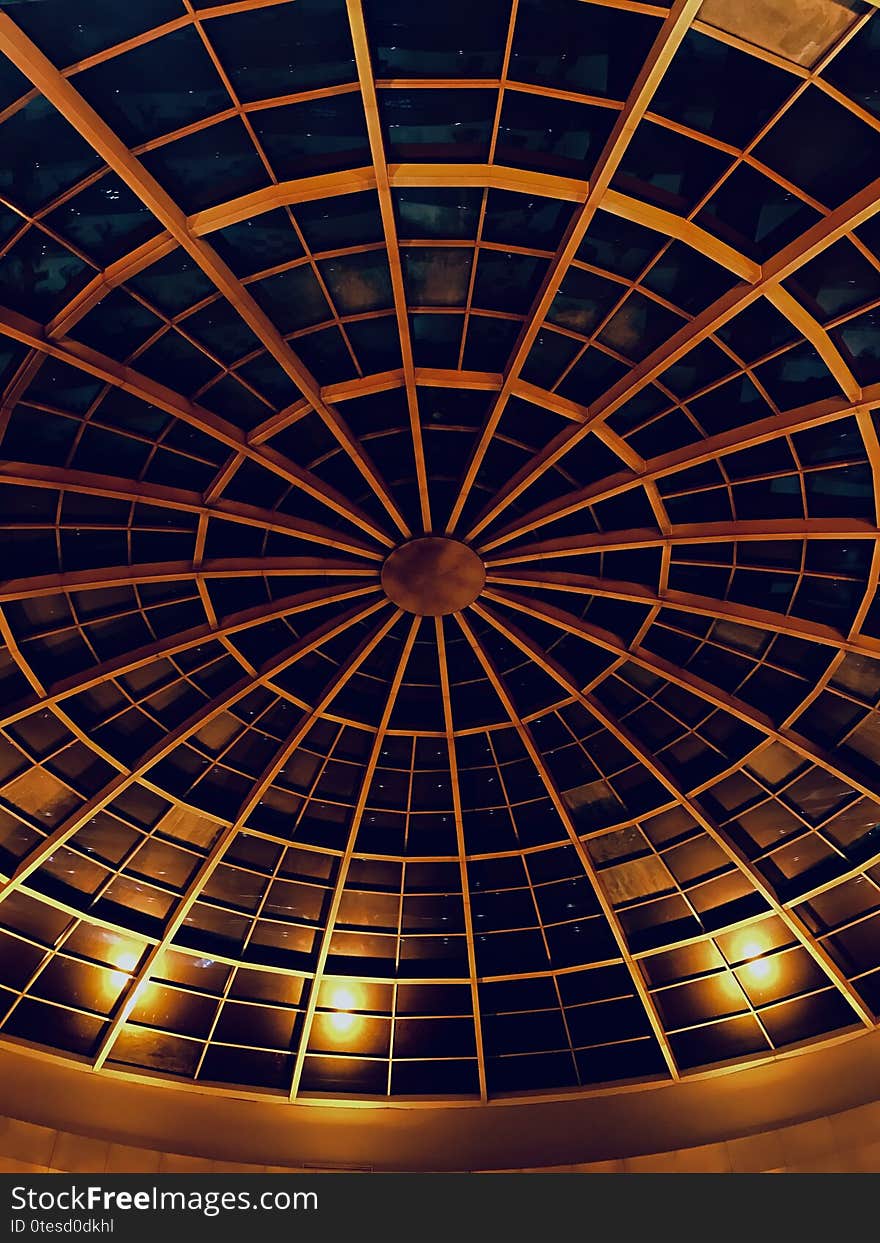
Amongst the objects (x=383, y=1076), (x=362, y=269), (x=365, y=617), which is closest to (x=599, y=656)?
(x=365, y=617)

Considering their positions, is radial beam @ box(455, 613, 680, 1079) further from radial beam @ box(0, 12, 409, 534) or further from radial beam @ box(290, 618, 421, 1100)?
radial beam @ box(0, 12, 409, 534)

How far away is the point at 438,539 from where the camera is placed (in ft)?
93.2

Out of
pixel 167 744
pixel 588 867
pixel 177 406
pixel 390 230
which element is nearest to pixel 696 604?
pixel 588 867

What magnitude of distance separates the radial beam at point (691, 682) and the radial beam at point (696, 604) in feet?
2.70

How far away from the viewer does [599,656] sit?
101 feet

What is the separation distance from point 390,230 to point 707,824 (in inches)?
790

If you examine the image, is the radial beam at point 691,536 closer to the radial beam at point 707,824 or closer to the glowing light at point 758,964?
the radial beam at point 707,824

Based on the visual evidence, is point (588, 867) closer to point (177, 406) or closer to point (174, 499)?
point (174, 499)

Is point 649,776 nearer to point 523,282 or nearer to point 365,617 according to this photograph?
point 365,617

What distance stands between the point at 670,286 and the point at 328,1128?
89.8 ft

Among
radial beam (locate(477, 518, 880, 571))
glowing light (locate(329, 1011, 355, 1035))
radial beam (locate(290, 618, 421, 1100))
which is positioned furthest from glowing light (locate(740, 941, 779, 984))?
radial beam (locate(477, 518, 880, 571))

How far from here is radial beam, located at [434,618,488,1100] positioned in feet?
103

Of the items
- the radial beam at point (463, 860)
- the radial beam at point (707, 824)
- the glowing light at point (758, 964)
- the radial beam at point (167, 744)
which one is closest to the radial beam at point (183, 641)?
the radial beam at point (167, 744)

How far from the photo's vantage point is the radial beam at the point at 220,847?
3084cm
